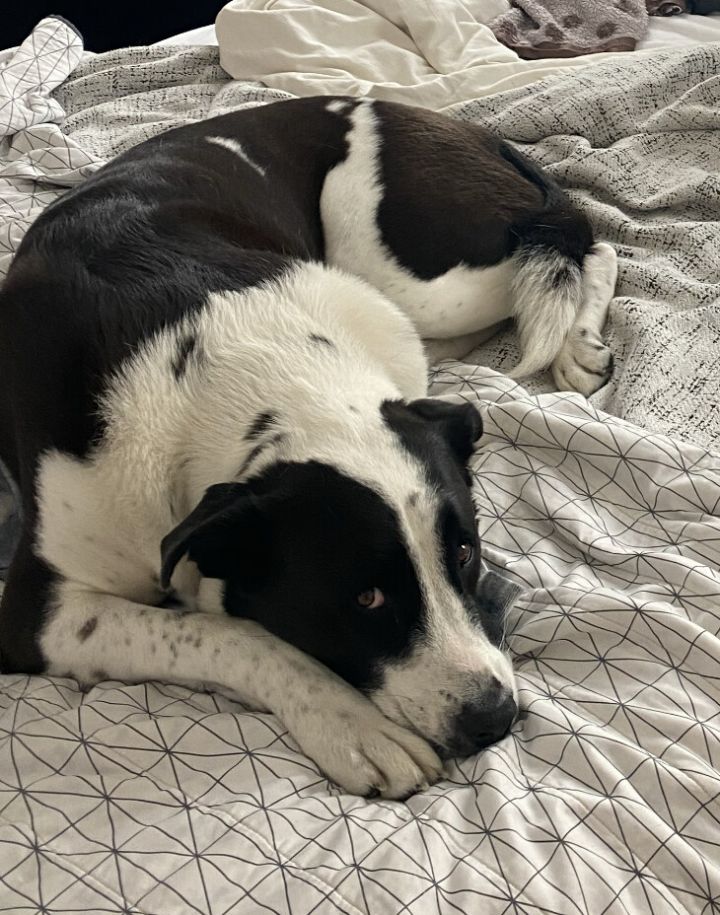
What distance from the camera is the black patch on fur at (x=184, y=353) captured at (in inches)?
60.9

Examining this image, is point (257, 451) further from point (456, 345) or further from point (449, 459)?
point (456, 345)

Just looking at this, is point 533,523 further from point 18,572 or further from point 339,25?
point 339,25

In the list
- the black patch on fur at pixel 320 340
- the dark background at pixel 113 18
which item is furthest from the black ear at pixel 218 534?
the dark background at pixel 113 18

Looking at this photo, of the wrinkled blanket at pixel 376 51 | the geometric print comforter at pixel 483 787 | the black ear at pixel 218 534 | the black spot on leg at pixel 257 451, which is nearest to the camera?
the geometric print comforter at pixel 483 787

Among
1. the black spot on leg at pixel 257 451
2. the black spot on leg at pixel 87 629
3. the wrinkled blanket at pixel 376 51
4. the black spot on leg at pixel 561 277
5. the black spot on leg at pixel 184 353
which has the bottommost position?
the black spot on leg at pixel 87 629

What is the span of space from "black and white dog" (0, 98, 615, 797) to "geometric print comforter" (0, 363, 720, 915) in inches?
3.3

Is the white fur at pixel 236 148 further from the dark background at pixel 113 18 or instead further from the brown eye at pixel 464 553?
the dark background at pixel 113 18

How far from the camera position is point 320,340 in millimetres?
1606

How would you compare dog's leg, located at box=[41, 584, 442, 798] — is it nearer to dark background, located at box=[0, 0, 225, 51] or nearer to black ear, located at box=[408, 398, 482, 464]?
black ear, located at box=[408, 398, 482, 464]

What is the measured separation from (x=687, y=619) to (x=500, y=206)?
4.25 ft

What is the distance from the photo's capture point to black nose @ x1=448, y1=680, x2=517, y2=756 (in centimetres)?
129

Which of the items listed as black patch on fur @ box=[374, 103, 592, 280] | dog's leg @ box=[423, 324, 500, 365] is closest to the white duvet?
black patch on fur @ box=[374, 103, 592, 280]

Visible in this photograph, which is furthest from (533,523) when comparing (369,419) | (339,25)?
(339,25)

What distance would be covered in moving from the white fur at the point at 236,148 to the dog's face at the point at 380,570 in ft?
3.82
